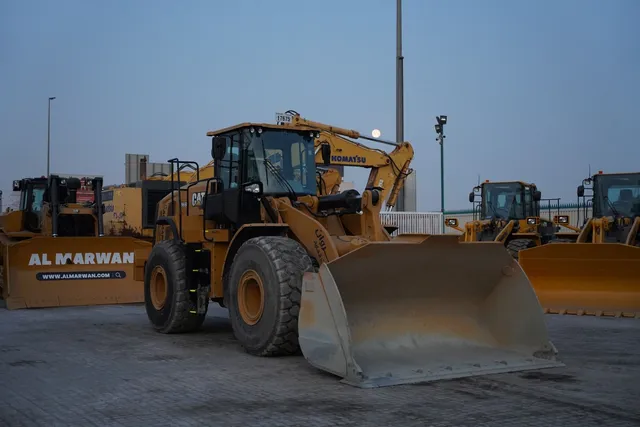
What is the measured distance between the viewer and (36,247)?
45.2 feet

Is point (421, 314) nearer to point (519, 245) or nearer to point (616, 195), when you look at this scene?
point (616, 195)

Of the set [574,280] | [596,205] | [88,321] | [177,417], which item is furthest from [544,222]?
[177,417]

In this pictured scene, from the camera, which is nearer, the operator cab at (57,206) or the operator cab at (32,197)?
the operator cab at (57,206)

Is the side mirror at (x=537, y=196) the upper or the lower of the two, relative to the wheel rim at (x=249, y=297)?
upper

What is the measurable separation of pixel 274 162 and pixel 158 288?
109 inches

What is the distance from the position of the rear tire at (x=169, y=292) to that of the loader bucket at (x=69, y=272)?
11.8ft

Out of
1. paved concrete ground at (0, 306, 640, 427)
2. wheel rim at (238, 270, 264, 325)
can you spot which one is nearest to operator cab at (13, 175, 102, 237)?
paved concrete ground at (0, 306, 640, 427)

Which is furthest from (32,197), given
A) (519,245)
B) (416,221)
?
(416,221)

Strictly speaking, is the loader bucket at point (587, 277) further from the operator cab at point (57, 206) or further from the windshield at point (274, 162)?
the operator cab at point (57, 206)

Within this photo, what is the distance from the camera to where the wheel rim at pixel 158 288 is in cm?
1065

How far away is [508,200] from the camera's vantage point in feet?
69.4

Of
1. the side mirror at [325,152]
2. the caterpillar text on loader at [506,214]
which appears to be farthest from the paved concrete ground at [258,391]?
the caterpillar text on loader at [506,214]

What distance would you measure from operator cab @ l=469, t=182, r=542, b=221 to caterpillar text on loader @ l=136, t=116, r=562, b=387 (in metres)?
12.0

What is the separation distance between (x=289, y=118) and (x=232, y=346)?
8611 millimetres
